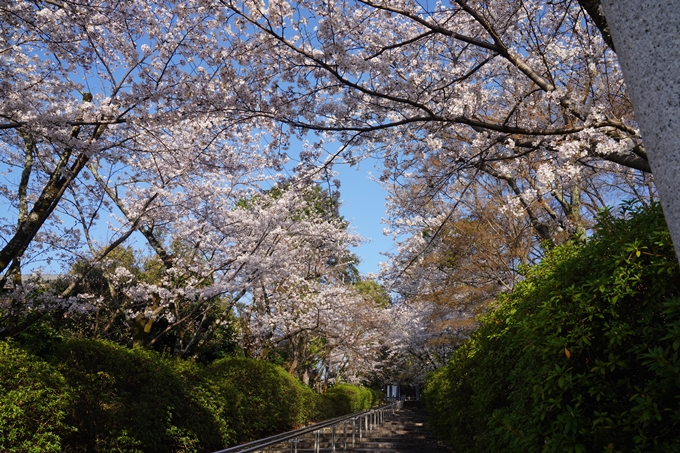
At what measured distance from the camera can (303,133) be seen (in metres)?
6.25

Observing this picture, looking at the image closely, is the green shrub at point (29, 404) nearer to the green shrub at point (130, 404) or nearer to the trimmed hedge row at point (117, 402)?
the trimmed hedge row at point (117, 402)

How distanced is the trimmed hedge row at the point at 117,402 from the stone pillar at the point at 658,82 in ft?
17.3

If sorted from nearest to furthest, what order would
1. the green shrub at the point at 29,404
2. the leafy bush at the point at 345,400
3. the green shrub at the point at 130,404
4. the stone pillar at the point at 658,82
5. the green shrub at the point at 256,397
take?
1. the stone pillar at the point at 658,82
2. the green shrub at the point at 29,404
3. the green shrub at the point at 130,404
4. the green shrub at the point at 256,397
5. the leafy bush at the point at 345,400

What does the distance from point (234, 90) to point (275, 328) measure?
40.4 ft

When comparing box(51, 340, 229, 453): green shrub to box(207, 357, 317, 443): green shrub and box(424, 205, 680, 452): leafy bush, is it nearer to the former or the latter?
box(207, 357, 317, 443): green shrub

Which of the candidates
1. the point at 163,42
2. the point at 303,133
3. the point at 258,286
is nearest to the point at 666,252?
the point at 303,133

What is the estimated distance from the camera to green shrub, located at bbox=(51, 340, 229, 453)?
575cm

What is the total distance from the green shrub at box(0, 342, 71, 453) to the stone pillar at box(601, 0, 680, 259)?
5.25 m

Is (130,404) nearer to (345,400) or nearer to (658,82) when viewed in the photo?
(658,82)

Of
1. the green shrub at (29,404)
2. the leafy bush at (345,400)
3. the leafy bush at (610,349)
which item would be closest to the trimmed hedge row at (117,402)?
the green shrub at (29,404)

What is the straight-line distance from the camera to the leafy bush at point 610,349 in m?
2.09

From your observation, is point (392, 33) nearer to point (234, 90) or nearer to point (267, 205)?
point (234, 90)

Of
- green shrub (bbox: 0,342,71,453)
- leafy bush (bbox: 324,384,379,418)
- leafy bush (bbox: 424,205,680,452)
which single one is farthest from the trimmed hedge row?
leafy bush (bbox: 324,384,379,418)

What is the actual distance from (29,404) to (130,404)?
1.92 meters
